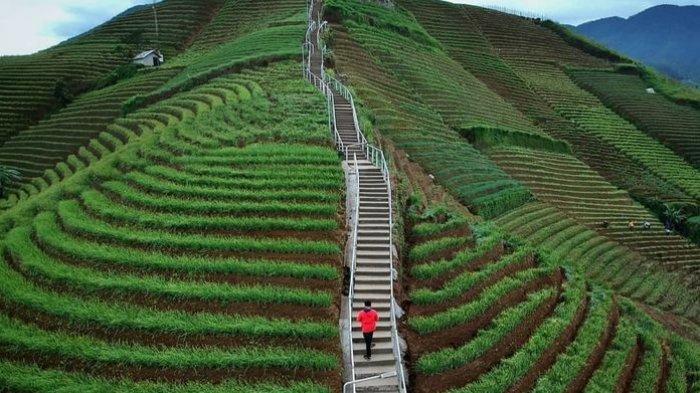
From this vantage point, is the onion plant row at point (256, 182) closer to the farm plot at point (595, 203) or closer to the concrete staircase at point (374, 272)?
the concrete staircase at point (374, 272)

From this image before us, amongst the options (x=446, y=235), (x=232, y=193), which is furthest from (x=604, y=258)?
(x=232, y=193)

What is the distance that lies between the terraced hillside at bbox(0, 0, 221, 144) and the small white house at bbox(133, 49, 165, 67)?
339cm

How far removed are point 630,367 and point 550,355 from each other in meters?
3.32

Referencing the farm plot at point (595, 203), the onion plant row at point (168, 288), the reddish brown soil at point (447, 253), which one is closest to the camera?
the onion plant row at point (168, 288)

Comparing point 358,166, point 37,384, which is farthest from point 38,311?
point 358,166

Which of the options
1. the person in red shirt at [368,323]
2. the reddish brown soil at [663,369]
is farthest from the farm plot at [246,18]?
the person in red shirt at [368,323]

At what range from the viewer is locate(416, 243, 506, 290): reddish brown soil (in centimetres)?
1602

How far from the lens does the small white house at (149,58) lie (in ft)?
183

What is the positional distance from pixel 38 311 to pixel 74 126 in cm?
3275

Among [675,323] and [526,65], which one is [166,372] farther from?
[526,65]

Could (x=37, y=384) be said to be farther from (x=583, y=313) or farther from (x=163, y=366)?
(x=583, y=313)

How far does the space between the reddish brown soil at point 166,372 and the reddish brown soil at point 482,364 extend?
2240 millimetres

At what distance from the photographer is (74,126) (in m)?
41.9

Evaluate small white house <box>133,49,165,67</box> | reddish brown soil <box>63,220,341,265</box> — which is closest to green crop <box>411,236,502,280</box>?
reddish brown soil <box>63,220,341,265</box>
